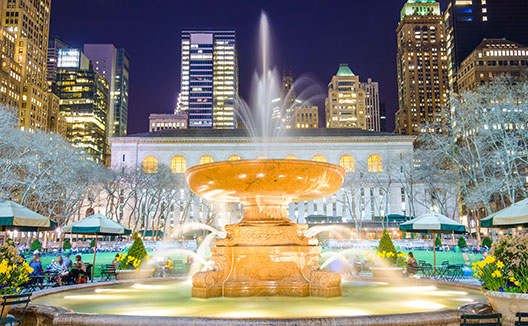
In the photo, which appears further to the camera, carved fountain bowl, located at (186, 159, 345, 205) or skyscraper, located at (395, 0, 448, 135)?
skyscraper, located at (395, 0, 448, 135)

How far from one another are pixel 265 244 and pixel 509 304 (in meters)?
4.58

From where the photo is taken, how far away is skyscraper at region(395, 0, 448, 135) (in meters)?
173

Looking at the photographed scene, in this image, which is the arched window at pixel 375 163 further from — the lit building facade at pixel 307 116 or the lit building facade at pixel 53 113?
the lit building facade at pixel 307 116

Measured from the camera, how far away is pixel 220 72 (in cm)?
18638

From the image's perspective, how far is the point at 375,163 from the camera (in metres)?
82.8

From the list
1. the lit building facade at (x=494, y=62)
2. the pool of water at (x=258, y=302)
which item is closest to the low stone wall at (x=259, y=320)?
the pool of water at (x=258, y=302)

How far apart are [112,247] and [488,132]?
3465cm

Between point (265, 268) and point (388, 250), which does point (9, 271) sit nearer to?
point (265, 268)

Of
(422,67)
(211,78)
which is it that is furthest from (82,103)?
(422,67)

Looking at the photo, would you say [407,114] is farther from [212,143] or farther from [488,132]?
[488,132]

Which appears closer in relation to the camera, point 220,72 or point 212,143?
point 212,143

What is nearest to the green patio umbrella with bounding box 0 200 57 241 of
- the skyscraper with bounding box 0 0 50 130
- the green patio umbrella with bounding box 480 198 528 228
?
the green patio umbrella with bounding box 480 198 528 228

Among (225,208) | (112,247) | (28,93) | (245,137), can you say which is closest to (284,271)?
(112,247)

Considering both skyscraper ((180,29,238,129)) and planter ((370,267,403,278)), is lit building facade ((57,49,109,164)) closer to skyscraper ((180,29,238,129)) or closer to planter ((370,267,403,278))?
skyscraper ((180,29,238,129))
